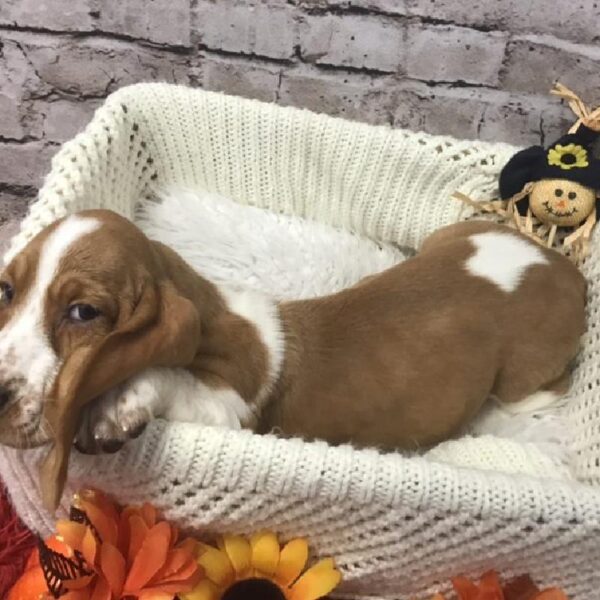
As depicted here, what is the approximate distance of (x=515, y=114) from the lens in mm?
1898

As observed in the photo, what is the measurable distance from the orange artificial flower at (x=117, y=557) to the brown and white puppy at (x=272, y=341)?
0.36ft

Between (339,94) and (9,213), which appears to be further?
(9,213)

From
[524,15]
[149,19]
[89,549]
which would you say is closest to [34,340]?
[89,549]

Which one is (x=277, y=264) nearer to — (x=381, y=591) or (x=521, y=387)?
(x=521, y=387)

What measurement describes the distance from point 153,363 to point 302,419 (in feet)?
1.24

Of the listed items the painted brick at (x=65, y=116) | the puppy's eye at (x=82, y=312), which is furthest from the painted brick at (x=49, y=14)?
the puppy's eye at (x=82, y=312)

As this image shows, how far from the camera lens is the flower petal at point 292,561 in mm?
1270

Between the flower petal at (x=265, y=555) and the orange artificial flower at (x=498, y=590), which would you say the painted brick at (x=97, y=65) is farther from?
the orange artificial flower at (x=498, y=590)

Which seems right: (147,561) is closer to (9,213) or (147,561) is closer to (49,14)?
(49,14)

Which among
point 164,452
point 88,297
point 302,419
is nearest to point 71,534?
point 164,452

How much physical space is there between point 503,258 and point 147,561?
883 millimetres

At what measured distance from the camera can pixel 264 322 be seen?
4.93 ft

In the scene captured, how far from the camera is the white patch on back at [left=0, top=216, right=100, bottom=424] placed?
3.87ft

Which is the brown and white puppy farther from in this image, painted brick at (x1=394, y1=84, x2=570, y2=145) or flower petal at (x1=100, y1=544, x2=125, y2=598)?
painted brick at (x1=394, y1=84, x2=570, y2=145)
